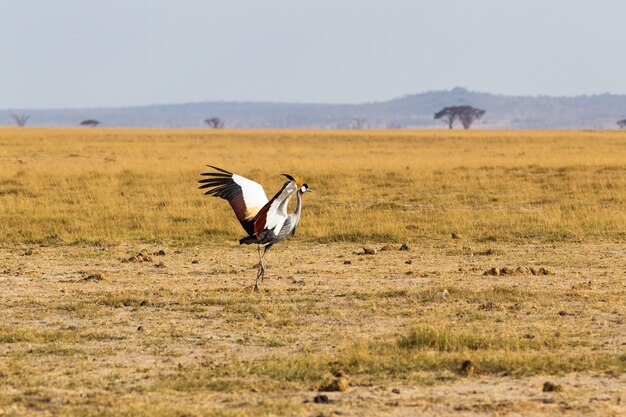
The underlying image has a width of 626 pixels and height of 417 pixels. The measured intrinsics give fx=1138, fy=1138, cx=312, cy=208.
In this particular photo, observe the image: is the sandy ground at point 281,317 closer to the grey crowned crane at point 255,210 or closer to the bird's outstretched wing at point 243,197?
the grey crowned crane at point 255,210

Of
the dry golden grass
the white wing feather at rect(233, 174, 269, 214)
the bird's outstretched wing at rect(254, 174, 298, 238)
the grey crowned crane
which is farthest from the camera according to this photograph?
the dry golden grass

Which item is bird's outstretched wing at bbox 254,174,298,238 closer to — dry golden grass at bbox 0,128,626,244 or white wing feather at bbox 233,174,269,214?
white wing feather at bbox 233,174,269,214

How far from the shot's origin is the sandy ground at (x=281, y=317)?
6371mm

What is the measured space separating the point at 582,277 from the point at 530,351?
4.14 m

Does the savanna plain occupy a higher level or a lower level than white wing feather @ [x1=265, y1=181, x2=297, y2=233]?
lower

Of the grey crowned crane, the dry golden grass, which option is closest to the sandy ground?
the grey crowned crane

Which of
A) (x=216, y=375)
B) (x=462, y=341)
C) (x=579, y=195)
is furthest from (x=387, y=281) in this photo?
A: (x=579, y=195)

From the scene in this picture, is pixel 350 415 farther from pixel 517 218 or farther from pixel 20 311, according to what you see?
pixel 517 218

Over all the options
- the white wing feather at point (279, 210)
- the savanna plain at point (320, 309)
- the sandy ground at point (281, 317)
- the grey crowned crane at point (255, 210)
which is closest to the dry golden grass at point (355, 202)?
the savanna plain at point (320, 309)

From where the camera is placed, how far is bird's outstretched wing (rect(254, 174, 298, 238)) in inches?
387

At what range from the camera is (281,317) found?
30.1ft

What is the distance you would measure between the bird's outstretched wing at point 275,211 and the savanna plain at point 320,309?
677 millimetres

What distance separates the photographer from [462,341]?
25.9 ft

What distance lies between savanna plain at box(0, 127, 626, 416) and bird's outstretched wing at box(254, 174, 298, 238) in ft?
2.22
